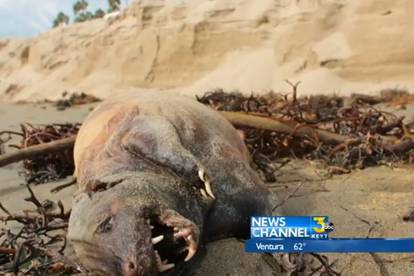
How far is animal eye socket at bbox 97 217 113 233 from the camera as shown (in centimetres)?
201

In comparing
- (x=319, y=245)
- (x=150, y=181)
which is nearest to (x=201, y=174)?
(x=150, y=181)

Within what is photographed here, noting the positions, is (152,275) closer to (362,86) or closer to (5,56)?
(362,86)

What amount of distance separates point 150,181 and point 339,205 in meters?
1.40

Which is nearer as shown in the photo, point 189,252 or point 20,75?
point 189,252

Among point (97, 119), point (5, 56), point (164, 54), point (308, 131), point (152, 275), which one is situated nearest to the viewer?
point (152, 275)

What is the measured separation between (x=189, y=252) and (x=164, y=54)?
13966 mm

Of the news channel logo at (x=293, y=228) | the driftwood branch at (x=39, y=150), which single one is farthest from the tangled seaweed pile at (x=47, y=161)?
the news channel logo at (x=293, y=228)

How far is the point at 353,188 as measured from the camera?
3.82 m

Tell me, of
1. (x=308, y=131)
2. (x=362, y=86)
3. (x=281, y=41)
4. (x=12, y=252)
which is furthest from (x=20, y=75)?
(x=12, y=252)

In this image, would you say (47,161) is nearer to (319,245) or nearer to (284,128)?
(284,128)

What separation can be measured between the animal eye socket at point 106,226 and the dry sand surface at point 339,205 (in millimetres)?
498

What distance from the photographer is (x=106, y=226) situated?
202cm

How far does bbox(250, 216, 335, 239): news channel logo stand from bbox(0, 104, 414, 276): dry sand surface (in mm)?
989

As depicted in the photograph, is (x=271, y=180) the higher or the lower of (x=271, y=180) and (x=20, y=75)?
the higher
